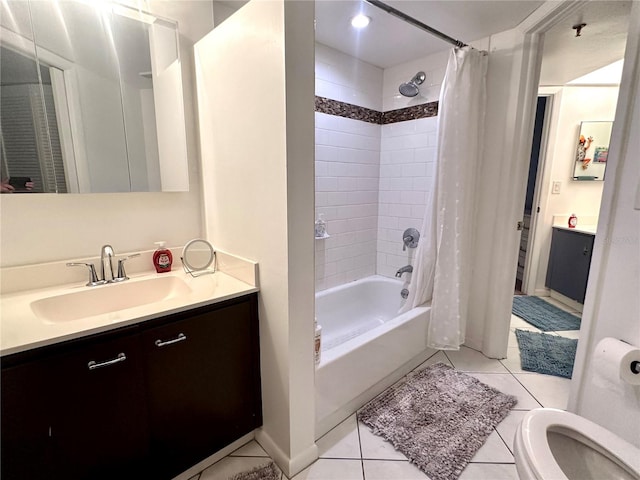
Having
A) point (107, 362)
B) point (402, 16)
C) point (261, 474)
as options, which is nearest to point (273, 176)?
point (107, 362)

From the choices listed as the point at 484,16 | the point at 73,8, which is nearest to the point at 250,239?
the point at 73,8

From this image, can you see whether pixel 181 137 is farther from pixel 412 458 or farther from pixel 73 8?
pixel 412 458

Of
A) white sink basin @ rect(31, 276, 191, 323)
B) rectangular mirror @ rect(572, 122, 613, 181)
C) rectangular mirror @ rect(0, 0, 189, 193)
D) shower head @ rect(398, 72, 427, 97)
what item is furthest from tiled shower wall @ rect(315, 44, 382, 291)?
rectangular mirror @ rect(572, 122, 613, 181)

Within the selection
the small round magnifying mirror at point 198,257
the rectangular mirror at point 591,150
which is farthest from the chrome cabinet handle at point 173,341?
the rectangular mirror at point 591,150

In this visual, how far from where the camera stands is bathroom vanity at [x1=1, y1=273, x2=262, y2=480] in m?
0.88

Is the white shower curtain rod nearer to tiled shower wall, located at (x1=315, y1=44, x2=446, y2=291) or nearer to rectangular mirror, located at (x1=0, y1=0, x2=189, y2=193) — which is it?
tiled shower wall, located at (x1=315, y1=44, x2=446, y2=291)

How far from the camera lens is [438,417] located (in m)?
1.63

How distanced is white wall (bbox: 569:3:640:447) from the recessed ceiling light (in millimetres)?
1213

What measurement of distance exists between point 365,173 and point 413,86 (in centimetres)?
75

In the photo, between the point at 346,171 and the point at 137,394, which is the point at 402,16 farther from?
the point at 137,394

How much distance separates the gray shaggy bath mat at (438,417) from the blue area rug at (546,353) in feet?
1.62

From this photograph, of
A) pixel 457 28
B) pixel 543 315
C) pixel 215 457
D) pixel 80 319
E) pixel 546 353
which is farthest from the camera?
pixel 543 315

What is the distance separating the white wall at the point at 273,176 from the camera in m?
1.09

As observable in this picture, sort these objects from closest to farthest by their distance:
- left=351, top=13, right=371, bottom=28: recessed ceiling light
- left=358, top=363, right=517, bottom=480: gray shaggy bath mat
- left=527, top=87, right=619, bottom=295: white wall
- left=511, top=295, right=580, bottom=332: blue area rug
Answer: left=358, top=363, right=517, bottom=480: gray shaggy bath mat → left=351, top=13, right=371, bottom=28: recessed ceiling light → left=511, top=295, right=580, bottom=332: blue area rug → left=527, top=87, right=619, bottom=295: white wall
